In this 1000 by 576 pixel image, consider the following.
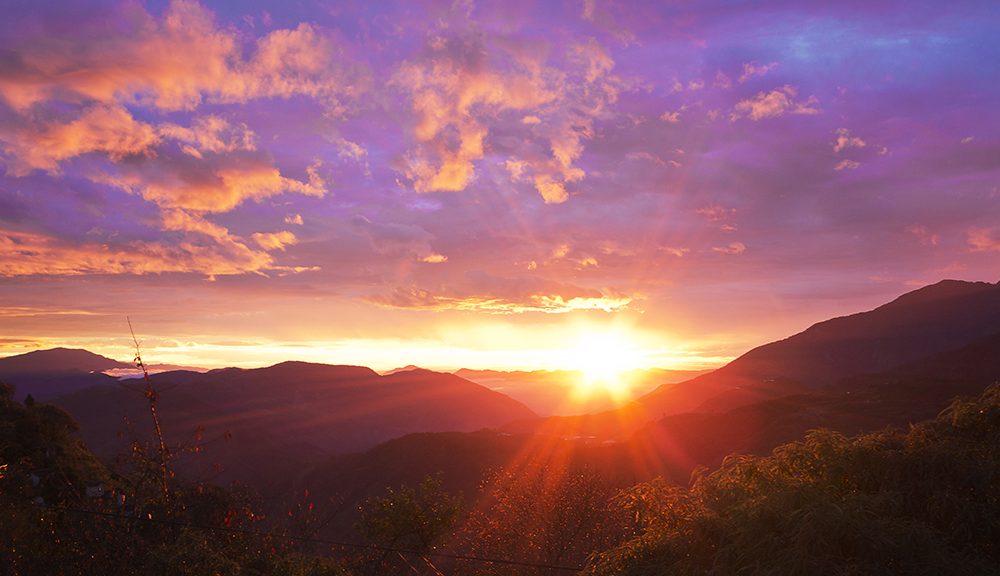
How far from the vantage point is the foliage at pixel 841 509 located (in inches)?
332

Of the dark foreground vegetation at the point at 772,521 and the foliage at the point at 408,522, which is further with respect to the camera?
the foliage at the point at 408,522

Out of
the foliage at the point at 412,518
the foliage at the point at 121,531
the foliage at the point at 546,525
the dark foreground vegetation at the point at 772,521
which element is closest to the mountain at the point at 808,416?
the foliage at the point at 546,525

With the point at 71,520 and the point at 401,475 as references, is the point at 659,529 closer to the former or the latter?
the point at 71,520

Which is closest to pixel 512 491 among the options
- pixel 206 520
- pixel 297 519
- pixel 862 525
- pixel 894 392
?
pixel 297 519

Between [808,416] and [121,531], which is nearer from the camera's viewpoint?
[121,531]

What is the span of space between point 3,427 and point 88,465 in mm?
5157

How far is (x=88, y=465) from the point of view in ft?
120

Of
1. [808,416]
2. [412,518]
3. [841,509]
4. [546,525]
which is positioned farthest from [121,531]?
[808,416]

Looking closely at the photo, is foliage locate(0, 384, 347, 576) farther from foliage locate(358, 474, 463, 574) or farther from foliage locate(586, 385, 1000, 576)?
foliage locate(586, 385, 1000, 576)

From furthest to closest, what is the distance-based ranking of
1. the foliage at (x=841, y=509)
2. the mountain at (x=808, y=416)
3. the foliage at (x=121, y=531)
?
the mountain at (x=808, y=416) < the foliage at (x=121, y=531) < the foliage at (x=841, y=509)

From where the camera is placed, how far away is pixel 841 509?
8789 mm

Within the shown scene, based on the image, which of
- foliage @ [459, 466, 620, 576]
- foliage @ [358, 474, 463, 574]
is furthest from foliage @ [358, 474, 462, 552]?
foliage @ [459, 466, 620, 576]

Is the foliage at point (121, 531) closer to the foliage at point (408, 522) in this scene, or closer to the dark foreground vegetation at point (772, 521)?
the dark foreground vegetation at point (772, 521)

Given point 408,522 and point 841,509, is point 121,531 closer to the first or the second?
point 408,522
